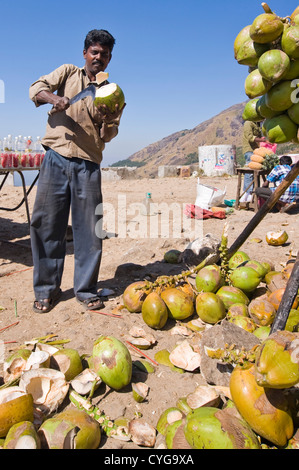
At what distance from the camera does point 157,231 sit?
219 inches

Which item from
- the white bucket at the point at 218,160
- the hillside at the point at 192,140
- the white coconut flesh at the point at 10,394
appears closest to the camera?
the white coconut flesh at the point at 10,394

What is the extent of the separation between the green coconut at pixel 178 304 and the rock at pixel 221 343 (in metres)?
0.50

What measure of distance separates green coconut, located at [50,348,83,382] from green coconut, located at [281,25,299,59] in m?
1.86

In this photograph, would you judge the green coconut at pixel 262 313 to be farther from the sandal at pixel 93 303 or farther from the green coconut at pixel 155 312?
the sandal at pixel 93 303

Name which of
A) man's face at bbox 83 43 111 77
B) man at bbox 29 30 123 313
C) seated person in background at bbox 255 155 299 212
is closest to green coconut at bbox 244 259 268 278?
man at bbox 29 30 123 313

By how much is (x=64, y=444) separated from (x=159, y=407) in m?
0.58

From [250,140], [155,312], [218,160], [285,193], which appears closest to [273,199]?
[155,312]

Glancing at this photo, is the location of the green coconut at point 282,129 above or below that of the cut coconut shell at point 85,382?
above

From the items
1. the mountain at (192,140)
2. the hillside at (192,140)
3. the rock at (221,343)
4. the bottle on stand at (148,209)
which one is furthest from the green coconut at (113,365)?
the hillside at (192,140)

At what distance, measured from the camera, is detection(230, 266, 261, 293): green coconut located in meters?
2.57

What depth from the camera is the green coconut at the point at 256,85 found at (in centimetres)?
165

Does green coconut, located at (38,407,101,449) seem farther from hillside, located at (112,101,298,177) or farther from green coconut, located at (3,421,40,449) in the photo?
hillside, located at (112,101,298,177)

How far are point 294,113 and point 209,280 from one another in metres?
1.32
